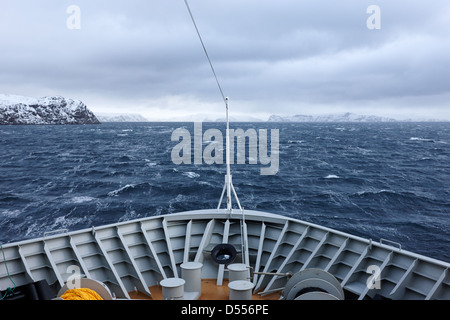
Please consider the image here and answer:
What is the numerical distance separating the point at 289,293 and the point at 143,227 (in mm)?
5036

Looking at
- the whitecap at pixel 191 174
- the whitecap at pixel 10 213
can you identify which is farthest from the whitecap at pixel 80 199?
the whitecap at pixel 191 174

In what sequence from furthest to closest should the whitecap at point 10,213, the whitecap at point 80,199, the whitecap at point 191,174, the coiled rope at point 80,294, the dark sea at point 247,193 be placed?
1. the whitecap at point 191,174
2. the whitecap at point 80,199
3. the whitecap at point 10,213
4. the dark sea at point 247,193
5. the coiled rope at point 80,294

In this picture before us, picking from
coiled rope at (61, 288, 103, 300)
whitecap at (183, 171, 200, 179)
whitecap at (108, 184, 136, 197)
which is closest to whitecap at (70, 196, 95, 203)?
whitecap at (108, 184, 136, 197)

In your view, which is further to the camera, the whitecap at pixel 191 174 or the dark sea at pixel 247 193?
the whitecap at pixel 191 174

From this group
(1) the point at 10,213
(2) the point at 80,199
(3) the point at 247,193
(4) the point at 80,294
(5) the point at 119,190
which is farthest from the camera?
(3) the point at 247,193

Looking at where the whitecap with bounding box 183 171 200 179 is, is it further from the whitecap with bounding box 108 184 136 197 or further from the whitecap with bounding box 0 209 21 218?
the whitecap with bounding box 0 209 21 218

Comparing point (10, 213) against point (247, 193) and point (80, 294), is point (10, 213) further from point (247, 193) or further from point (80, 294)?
point (80, 294)

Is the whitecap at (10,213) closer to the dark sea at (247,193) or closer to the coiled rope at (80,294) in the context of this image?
the dark sea at (247,193)

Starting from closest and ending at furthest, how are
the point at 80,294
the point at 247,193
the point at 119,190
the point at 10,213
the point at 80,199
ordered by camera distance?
the point at 80,294 → the point at 10,213 → the point at 80,199 → the point at 119,190 → the point at 247,193

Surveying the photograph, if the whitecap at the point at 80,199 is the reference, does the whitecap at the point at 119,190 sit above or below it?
above

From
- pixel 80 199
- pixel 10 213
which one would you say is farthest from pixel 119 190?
pixel 10 213

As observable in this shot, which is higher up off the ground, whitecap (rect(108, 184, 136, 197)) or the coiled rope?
the coiled rope
